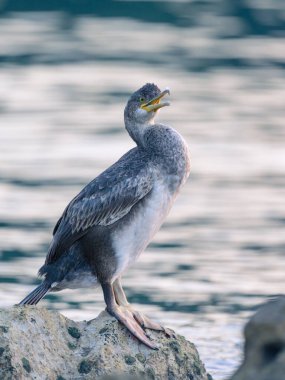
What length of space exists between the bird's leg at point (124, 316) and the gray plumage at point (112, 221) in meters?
0.08

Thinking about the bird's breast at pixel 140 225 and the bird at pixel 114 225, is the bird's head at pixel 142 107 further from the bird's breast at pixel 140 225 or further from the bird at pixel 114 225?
the bird's breast at pixel 140 225

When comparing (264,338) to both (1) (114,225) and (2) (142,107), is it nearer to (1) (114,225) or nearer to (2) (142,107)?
(1) (114,225)

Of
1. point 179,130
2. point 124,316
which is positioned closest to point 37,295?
point 124,316

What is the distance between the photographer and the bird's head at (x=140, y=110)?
952cm

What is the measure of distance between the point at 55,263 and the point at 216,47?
13968 mm

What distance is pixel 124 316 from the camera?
876cm

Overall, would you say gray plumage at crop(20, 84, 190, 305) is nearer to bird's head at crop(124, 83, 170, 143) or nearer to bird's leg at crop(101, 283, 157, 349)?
bird's leg at crop(101, 283, 157, 349)

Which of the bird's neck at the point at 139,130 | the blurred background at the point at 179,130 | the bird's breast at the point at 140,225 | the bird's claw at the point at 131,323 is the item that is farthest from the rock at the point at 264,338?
the blurred background at the point at 179,130

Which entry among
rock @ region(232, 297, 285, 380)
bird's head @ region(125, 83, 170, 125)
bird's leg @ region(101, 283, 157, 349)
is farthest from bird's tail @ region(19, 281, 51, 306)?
rock @ region(232, 297, 285, 380)

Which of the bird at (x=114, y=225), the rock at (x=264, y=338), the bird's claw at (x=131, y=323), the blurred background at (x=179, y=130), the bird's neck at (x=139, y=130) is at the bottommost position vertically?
the blurred background at (x=179, y=130)

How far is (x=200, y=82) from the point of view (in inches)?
789

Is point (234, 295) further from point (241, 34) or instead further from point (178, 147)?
point (241, 34)

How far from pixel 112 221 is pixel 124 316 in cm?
65

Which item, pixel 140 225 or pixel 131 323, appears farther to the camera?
pixel 140 225
